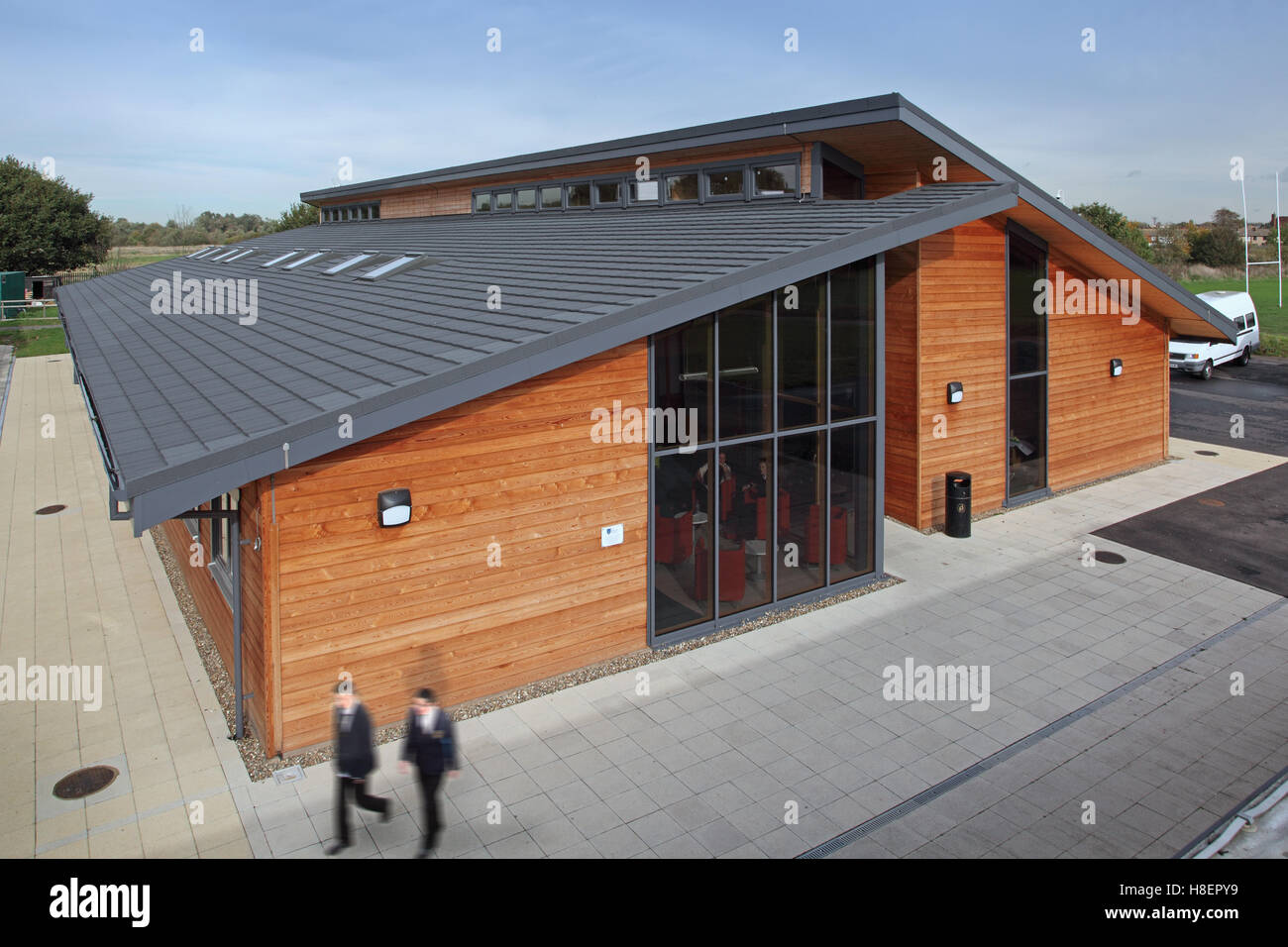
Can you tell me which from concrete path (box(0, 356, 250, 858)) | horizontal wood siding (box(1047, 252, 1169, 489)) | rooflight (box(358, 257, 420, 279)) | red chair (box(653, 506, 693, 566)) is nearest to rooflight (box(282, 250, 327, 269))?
rooflight (box(358, 257, 420, 279))

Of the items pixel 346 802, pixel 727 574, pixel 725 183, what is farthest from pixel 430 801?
pixel 725 183

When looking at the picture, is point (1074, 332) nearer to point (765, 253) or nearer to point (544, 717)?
point (765, 253)

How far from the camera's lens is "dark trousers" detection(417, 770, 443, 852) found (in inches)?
255

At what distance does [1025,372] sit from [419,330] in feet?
33.7

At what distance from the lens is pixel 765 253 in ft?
31.8

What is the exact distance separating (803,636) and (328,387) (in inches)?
225

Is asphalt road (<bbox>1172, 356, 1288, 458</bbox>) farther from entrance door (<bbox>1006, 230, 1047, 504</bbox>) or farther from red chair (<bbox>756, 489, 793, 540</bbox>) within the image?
red chair (<bbox>756, 489, 793, 540</bbox>)

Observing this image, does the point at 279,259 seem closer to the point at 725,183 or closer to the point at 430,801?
the point at 725,183

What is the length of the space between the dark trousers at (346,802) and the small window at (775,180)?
10381 millimetres

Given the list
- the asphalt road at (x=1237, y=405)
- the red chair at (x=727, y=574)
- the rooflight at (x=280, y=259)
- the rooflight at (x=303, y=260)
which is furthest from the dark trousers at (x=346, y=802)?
the asphalt road at (x=1237, y=405)

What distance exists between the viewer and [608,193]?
18.6 m

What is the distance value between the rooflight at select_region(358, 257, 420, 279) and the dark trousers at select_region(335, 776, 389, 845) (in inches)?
373

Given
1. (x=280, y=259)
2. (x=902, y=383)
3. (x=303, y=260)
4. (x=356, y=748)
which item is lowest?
(x=356, y=748)

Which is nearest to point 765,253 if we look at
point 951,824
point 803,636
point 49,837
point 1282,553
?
point 803,636
